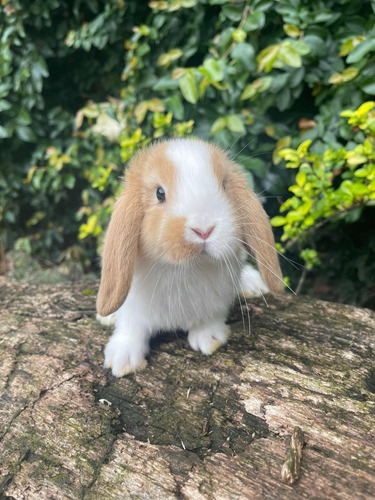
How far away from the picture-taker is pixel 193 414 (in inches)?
60.9

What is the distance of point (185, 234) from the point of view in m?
1.43

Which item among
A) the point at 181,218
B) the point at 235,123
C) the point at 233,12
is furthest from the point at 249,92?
the point at 181,218

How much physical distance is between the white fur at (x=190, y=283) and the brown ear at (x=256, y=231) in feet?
0.25

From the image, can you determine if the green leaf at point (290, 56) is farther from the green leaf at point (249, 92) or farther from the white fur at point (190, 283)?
the white fur at point (190, 283)

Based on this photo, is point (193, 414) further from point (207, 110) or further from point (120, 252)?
point (207, 110)

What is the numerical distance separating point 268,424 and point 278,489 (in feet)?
0.81

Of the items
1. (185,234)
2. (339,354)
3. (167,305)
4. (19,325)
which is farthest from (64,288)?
(339,354)

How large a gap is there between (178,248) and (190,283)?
0.90 feet

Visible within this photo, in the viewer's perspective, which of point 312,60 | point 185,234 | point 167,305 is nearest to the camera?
point 185,234

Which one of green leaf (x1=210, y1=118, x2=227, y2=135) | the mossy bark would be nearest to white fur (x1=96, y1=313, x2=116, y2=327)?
the mossy bark

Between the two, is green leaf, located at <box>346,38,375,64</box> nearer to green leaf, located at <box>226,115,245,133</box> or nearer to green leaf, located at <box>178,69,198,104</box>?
green leaf, located at <box>226,115,245,133</box>

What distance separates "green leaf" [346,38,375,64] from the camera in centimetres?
202

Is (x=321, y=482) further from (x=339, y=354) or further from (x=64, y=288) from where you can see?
(x=64, y=288)

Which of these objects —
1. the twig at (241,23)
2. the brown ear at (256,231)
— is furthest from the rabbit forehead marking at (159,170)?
the twig at (241,23)
